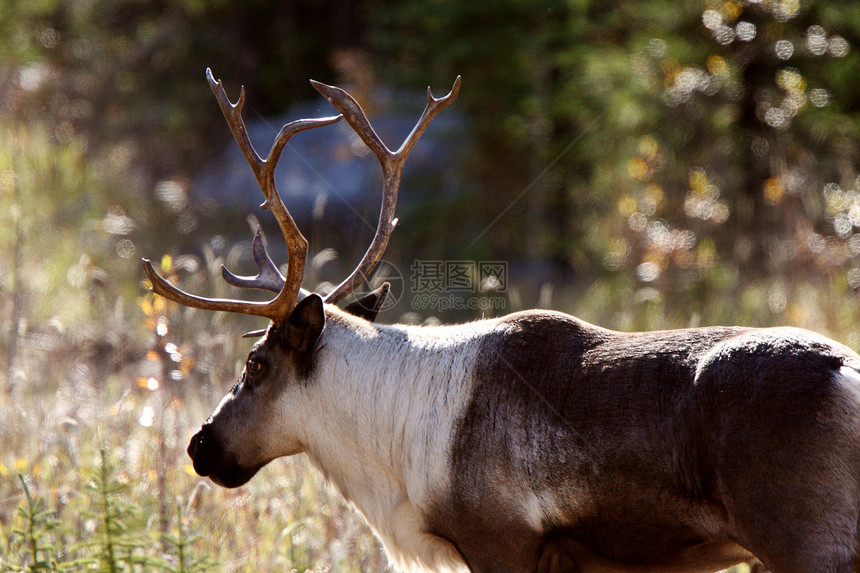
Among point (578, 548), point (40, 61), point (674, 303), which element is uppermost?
point (40, 61)

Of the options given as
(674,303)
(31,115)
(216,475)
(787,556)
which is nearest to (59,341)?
(216,475)

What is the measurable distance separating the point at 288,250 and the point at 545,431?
141cm

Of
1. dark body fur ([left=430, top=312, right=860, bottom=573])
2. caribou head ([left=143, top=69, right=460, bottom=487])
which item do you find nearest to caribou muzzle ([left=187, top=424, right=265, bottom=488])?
caribou head ([left=143, top=69, right=460, bottom=487])

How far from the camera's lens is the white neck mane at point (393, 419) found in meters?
3.41

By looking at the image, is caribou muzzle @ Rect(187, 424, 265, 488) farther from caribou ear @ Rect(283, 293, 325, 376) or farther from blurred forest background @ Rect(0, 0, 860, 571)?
blurred forest background @ Rect(0, 0, 860, 571)

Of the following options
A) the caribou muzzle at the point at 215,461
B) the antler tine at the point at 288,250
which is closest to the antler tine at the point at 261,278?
the antler tine at the point at 288,250

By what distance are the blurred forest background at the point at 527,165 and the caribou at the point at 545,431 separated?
2888 millimetres

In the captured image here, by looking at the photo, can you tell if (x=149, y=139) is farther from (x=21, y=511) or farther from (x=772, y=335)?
(x=772, y=335)

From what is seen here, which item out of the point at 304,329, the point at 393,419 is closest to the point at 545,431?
the point at 393,419

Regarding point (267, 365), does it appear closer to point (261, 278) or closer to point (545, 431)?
point (261, 278)

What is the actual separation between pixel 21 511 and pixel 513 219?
8.28 m

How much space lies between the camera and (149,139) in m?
13.1

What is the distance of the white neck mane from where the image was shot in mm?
3410

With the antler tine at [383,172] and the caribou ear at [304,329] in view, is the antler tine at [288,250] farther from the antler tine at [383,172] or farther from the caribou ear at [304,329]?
the antler tine at [383,172]
